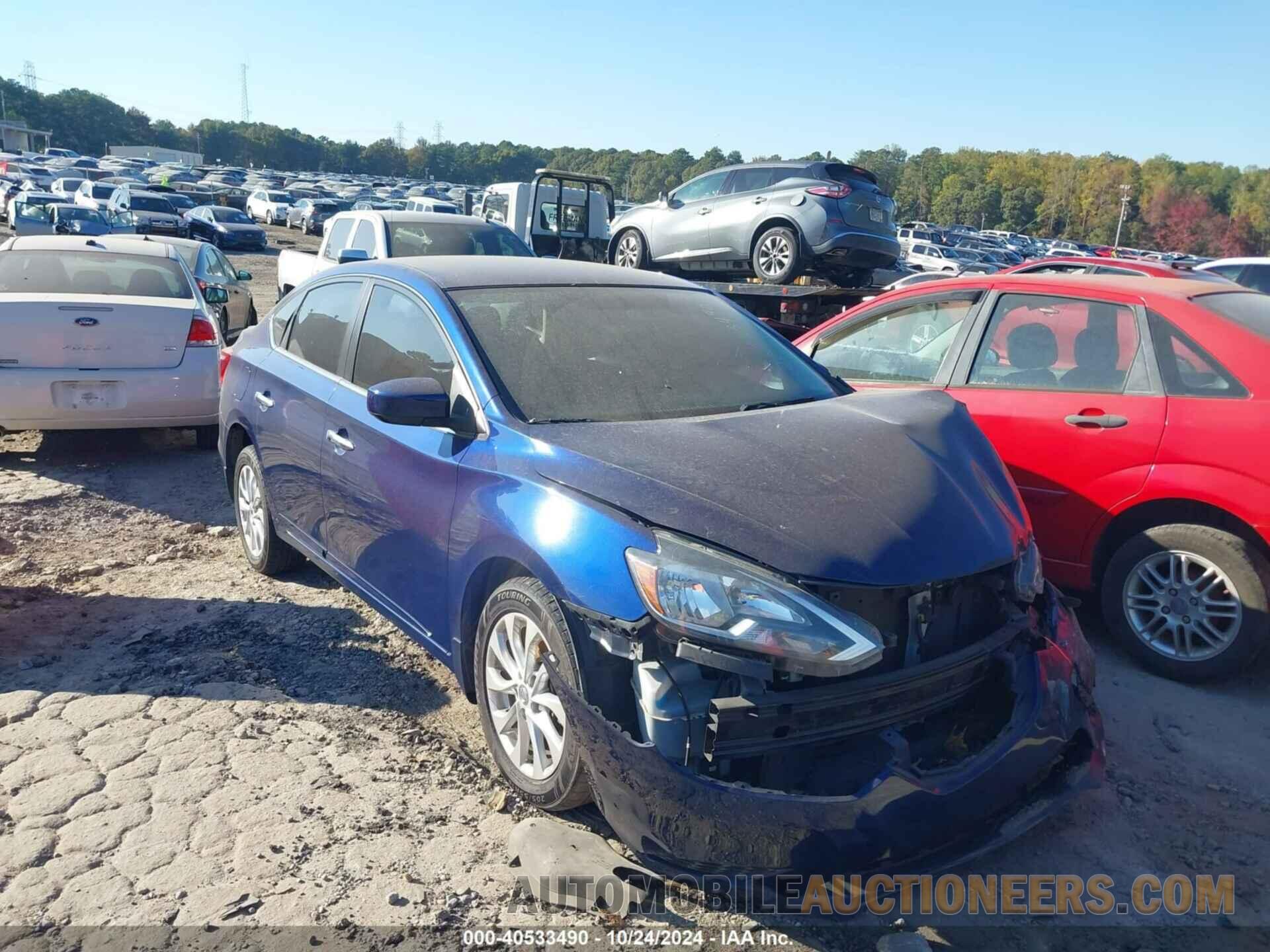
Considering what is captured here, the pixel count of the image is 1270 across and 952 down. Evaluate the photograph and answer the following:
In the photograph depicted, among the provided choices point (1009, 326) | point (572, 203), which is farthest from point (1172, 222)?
point (1009, 326)

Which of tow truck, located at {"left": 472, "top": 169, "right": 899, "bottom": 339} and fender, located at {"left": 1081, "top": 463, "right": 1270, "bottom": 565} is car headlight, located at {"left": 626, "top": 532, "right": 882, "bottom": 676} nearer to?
fender, located at {"left": 1081, "top": 463, "right": 1270, "bottom": 565}

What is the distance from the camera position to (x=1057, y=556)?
181 inches

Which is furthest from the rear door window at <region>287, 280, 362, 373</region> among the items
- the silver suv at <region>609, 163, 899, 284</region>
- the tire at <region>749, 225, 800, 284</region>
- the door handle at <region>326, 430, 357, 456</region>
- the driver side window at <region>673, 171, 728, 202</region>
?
the driver side window at <region>673, 171, 728, 202</region>

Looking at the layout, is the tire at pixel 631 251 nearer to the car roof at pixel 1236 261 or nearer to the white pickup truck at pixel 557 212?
the white pickup truck at pixel 557 212

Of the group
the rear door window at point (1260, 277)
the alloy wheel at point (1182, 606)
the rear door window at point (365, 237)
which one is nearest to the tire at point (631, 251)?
the rear door window at point (365, 237)

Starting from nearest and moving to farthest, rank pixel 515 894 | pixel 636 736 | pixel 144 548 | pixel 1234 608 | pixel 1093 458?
pixel 636 736 < pixel 515 894 < pixel 1234 608 < pixel 1093 458 < pixel 144 548

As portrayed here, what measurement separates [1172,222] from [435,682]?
105m

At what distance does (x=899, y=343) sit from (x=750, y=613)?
347 centimetres

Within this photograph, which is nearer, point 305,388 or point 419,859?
point 419,859

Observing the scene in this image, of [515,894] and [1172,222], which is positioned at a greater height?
[1172,222]

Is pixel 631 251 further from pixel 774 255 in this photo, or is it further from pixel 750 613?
pixel 750 613

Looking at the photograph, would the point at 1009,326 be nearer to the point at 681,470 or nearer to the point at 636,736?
the point at 681,470

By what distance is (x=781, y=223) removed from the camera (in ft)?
34.6

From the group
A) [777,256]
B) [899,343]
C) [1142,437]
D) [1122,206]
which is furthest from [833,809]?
[1122,206]
